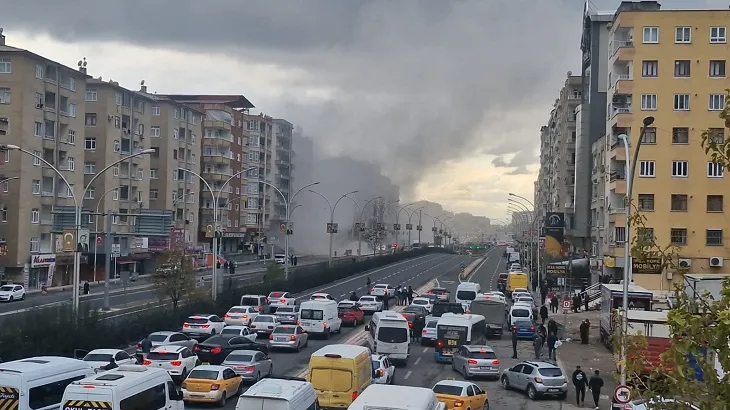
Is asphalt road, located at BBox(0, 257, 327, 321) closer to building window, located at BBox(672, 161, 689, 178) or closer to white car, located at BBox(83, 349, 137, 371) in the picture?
white car, located at BBox(83, 349, 137, 371)

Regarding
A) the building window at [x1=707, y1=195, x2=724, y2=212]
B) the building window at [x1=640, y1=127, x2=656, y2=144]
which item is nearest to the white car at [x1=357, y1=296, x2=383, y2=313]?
the building window at [x1=640, y1=127, x2=656, y2=144]

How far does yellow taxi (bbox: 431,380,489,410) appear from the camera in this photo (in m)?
24.0

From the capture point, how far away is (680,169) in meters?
56.3

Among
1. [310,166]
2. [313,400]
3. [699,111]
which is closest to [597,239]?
[699,111]

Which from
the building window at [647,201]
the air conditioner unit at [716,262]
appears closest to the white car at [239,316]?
the building window at [647,201]

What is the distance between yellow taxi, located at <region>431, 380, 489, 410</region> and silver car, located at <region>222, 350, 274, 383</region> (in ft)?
24.3

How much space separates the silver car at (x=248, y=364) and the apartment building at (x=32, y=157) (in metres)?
41.7

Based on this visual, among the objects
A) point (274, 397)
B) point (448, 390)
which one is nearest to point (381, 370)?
point (448, 390)

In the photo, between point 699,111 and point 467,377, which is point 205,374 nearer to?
point 467,377

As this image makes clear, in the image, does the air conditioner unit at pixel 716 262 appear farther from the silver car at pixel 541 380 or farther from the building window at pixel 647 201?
the silver car at pixel 541 380

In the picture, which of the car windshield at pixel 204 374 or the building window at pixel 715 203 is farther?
the building window at pixel 715 203

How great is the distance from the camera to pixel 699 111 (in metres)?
55.7

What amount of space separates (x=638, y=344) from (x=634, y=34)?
52.7m

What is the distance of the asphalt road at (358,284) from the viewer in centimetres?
3453
